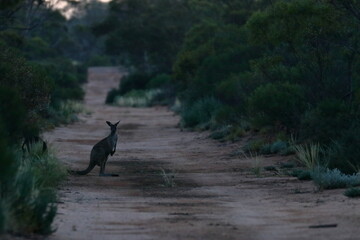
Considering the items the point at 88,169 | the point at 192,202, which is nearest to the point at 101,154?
the point at 88,169

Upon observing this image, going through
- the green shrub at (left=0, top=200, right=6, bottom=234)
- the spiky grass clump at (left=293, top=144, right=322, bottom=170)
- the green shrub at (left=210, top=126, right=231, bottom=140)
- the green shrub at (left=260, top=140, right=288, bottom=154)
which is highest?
the green shrub at (left=0, top=200, right=6, bottom=234)

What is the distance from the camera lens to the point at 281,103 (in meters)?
28.5

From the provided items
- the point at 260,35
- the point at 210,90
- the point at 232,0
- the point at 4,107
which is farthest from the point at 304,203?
the point at 232,0

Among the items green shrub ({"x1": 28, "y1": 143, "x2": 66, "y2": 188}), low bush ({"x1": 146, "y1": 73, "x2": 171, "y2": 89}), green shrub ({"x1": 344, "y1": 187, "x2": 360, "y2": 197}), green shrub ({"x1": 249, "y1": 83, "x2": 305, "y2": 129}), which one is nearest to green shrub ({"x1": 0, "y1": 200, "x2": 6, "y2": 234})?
green shrub ({"x1": 28, "y1": 143, "x2": 66, "y2": 188})

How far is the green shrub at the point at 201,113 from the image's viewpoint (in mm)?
41250

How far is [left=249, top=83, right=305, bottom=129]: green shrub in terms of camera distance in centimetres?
2825

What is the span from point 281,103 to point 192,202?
1246 centimetres

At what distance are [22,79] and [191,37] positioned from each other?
126 ft

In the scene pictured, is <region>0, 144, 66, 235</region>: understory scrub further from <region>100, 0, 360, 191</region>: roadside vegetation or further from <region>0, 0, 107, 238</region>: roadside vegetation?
<region>100, 0, 360, 191</region>: roadside vegetation

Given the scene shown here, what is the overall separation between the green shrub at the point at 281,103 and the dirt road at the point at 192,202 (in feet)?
5.51

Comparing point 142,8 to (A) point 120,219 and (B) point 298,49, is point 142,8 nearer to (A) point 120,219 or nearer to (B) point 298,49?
(B) point 298,49

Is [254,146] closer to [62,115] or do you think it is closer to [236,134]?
[236,134]

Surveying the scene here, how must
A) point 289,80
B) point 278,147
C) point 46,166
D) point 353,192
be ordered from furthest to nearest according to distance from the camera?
point 289,80 → point 278,147 → point 46,166 → point 353,192

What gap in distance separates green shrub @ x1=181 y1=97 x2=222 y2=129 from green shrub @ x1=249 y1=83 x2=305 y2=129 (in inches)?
430
